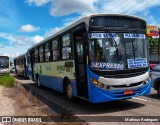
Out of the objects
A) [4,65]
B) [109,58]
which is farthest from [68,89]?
[4,65]

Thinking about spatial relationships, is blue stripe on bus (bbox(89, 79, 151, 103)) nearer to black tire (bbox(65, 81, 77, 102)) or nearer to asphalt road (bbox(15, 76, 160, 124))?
asphalt road (bbox(15, 76, 160, 124))

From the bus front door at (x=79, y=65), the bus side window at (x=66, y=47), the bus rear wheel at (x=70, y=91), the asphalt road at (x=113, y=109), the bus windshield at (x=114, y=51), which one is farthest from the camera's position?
the bus rear wheel at (x=70, y=91)

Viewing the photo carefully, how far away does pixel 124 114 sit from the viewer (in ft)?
29.8

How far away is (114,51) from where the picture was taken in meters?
9.50

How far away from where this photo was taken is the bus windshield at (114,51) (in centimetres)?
939

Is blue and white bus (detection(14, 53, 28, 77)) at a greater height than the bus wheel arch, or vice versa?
blue and white bus (detection(14, 53, 28, 77))

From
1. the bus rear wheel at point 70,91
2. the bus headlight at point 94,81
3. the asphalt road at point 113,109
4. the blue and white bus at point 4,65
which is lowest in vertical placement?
the asphalt road at point 113,109

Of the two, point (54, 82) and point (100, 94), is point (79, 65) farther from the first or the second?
point (54, 82)

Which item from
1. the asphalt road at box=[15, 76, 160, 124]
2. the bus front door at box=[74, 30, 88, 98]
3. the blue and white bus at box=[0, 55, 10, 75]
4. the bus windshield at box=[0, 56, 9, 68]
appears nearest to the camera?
the asphalt road at box=[15, 76, 160, 124]

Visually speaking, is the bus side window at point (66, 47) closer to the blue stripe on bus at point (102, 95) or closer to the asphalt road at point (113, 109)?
the asphalt road at point (113, 109)

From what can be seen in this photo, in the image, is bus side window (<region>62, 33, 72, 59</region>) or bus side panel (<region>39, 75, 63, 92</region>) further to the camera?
bus side panel (<region>39, 75, 63, 92</region>)

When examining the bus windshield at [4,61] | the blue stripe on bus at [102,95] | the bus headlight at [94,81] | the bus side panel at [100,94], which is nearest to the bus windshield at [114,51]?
the bus headlight at [94,81]

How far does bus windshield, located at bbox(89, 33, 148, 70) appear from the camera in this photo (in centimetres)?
939

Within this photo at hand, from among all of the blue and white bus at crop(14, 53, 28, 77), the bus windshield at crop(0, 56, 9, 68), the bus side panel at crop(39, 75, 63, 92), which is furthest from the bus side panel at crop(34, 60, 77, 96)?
the bus windshield at crop(0, 56, 9, 68)
